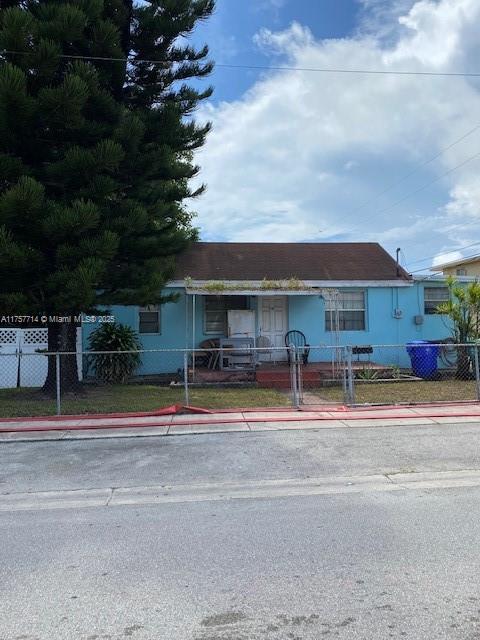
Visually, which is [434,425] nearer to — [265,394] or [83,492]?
[265,394]

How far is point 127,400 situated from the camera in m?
12.1

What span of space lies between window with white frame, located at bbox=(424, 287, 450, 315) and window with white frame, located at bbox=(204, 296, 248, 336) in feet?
21.3

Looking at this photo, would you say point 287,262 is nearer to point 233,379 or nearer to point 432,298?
point 432,298

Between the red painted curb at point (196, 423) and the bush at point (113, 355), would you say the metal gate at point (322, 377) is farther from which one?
the bush at point (113, 355)

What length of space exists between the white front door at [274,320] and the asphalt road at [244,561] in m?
10.3

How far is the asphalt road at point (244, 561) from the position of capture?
10.5 feet

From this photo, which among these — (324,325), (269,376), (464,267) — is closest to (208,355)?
(269,376)

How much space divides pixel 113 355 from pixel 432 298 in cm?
1062

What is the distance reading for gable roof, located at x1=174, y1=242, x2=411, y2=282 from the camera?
17.7 metres

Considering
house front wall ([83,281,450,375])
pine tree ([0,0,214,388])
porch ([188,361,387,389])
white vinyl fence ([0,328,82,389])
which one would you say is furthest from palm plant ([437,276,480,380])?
white vinyl fence ([0,328,82,389])

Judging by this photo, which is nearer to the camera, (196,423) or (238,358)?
(196,423)

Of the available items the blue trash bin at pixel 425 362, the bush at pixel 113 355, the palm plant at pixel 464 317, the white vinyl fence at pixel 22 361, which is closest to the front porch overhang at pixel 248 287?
the bush at pixel 113 355

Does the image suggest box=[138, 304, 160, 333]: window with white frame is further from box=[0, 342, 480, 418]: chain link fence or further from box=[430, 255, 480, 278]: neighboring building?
box=[430, 255, 480, 278]: neighboring building

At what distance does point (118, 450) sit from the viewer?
808 cm
